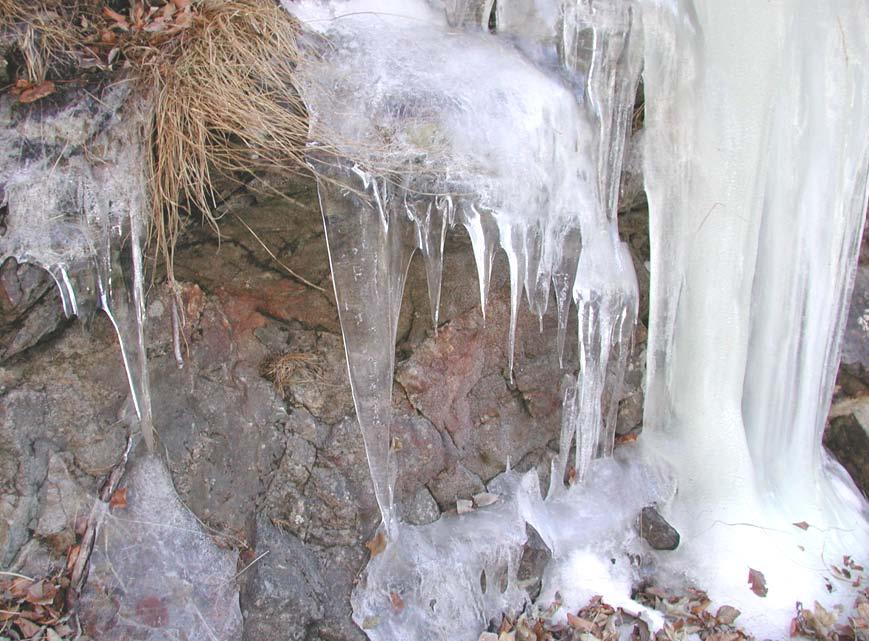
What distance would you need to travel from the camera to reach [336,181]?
248 centimetres

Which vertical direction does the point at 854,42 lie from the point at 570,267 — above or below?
above

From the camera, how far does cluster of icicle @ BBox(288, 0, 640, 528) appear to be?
8.29 feet

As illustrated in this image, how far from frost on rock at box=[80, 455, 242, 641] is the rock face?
0.05 meters

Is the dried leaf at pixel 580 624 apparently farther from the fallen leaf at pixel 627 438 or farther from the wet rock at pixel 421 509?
the fallen leaf at pixel 627 438

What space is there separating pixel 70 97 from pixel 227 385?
1130 mm

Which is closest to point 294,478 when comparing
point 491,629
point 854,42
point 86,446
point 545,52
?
point 86,446

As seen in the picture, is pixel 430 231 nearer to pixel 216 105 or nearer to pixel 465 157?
pixel 465 157

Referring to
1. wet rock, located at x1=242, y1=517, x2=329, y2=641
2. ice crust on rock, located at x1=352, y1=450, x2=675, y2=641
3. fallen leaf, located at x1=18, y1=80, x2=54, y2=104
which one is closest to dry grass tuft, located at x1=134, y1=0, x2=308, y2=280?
fallen leaf, located at x1=18, y1=80, x2=54, y2=104

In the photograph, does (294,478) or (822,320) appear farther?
(822,320)

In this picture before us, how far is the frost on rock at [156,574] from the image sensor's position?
260 centimetres

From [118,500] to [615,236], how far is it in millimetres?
2089

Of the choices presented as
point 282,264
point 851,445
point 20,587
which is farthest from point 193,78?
point 851,445

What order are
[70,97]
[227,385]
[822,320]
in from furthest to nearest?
[822,320]
[227,385]
[70,97]

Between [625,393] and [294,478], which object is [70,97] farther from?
[625,393]
